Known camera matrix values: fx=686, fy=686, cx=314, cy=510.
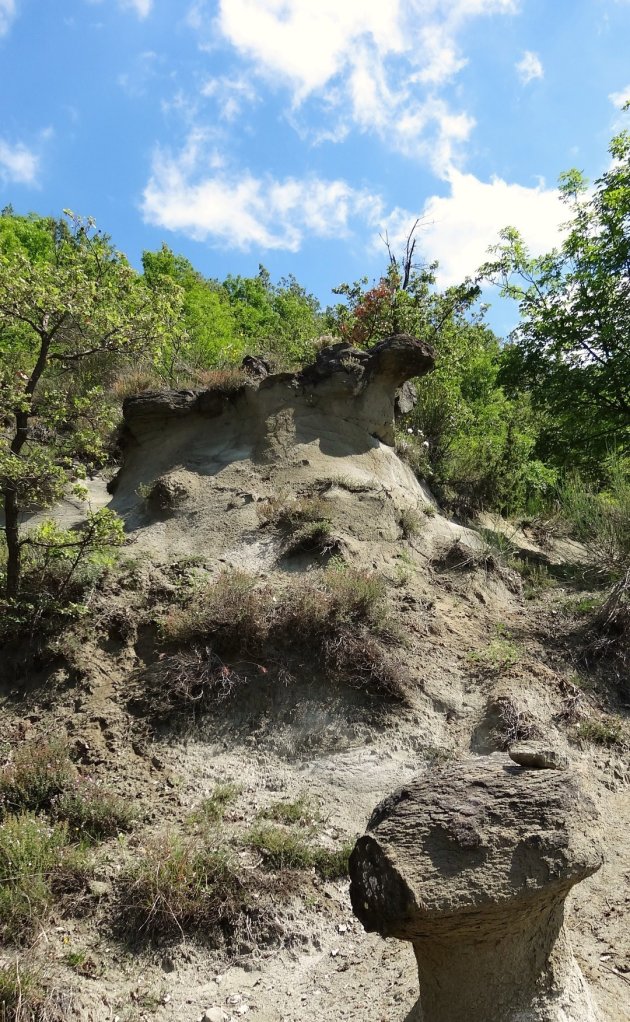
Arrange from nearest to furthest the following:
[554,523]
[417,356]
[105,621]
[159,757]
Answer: [159,757]
[105,621]
[417,356]
[554,523]

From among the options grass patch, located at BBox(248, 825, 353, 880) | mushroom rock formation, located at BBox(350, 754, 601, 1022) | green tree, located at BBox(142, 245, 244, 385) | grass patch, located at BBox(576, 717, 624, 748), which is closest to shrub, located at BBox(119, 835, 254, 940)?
grass patch, located at BBox(248, 825, 353, 880)

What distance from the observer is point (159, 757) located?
6.59 meters

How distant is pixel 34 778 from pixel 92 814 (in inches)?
24.0

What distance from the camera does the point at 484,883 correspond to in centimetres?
322

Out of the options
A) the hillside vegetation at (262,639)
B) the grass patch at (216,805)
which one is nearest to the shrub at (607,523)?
the hillside vegetation at (262,639)

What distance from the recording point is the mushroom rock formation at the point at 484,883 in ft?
10.6

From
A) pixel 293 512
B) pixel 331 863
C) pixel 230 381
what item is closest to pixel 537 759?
pixel 331 863

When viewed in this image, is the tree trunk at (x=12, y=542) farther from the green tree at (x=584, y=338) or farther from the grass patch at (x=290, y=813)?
the green tree at (x=584, y=338)

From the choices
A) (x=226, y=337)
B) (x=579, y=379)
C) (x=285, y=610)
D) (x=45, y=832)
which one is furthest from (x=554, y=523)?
(x=226, y=337)

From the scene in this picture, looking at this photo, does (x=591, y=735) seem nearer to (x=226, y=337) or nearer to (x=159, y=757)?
(x=159, y=757)

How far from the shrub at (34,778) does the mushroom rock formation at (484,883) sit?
133 inches

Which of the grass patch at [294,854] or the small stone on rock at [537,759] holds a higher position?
the small stone on rock at [537,759]

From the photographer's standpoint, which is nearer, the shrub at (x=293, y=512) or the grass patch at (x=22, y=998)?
the grass patch at (x=22, y=998)

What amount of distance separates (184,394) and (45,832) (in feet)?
25.5
